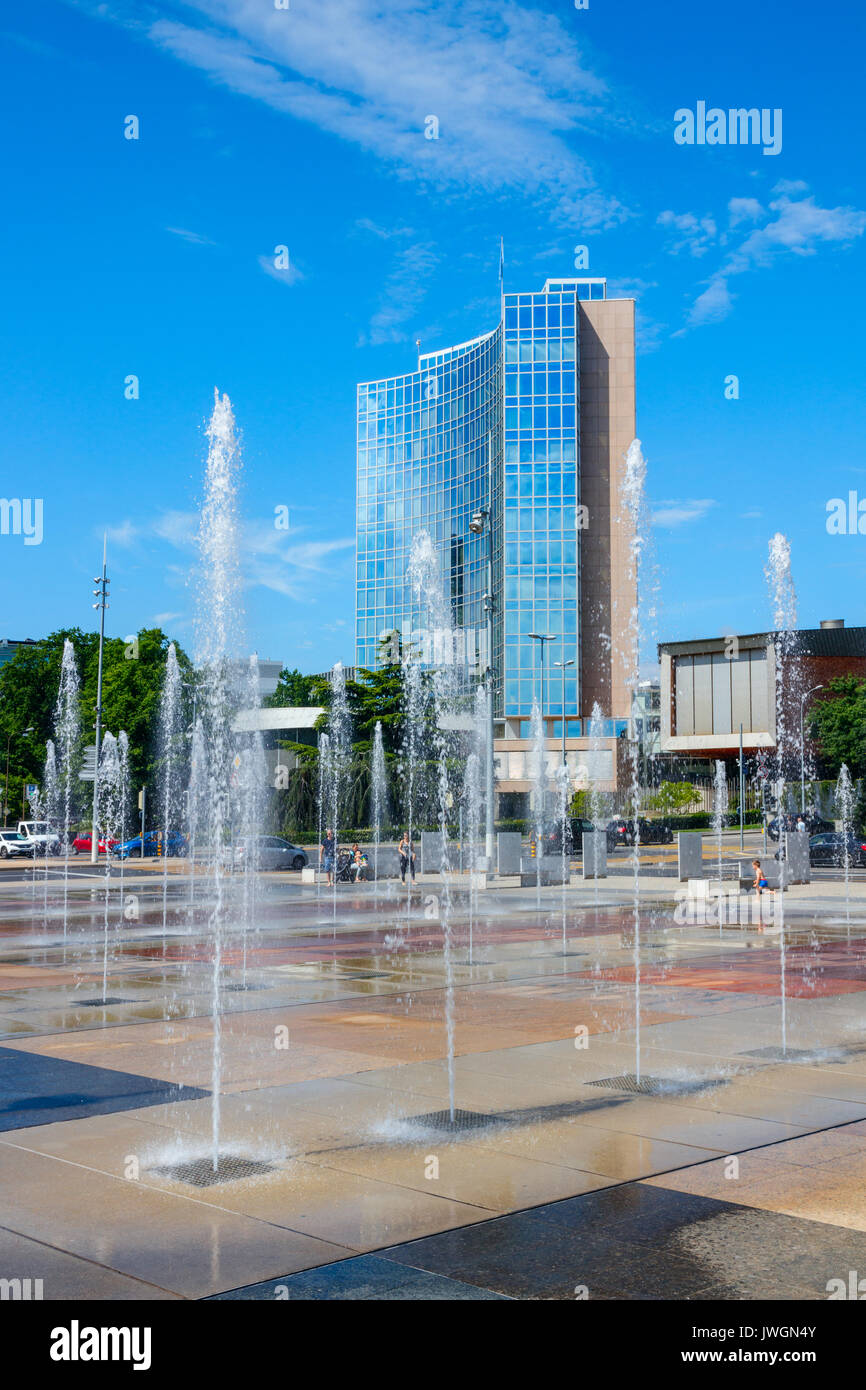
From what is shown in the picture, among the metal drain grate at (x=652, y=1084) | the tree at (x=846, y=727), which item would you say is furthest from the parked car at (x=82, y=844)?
the metal drain grate at (x=652, y=1084)

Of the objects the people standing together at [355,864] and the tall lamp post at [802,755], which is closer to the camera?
the people standing together at [355,864]

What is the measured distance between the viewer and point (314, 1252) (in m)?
5.21

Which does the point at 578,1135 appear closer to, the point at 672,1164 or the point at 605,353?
the point at 672,1164

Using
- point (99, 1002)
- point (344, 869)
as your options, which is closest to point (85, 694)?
point (344, 869)

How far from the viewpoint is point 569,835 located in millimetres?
57469

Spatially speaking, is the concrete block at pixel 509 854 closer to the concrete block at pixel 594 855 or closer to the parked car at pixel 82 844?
the concrete block at pixel 594 855

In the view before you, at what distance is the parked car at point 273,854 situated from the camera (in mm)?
43500

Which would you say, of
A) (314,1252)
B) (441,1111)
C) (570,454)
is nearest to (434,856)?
(441,1111)

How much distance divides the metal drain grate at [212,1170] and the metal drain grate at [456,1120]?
120 centimetres

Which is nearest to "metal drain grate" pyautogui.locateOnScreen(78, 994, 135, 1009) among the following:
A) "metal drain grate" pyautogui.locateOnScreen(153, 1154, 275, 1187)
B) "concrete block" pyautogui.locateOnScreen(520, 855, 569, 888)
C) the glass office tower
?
"metal drain grate" pyautogui.locateOnScreen(153, 1154, 275, 1187)

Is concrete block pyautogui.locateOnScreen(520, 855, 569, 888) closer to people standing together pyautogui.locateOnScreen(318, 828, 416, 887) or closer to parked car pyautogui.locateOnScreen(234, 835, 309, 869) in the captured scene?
people standing together pyautogui.locateOnScreen(318, 828, 416, 887)

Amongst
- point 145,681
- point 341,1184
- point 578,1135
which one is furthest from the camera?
point 145,681

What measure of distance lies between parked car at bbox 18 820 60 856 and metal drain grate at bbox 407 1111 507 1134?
42571 mm
